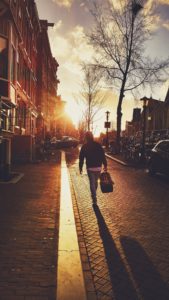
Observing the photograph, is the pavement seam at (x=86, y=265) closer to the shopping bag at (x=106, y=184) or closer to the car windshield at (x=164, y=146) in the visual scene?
the shopping bag at (x=106, y=184)

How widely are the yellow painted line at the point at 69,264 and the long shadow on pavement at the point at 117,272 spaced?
0.36 metres

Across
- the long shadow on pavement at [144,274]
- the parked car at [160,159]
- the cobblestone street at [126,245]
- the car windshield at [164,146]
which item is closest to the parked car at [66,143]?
the parked car at [160,159]

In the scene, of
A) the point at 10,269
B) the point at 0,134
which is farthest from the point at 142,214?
the point at 0,134

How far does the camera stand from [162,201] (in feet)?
A: 30.3

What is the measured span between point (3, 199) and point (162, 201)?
3.93 m

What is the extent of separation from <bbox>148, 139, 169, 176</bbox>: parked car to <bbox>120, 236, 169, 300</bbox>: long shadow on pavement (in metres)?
8.93

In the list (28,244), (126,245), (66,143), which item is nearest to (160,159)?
(126,245)

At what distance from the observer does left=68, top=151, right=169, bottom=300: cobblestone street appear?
3959 mm

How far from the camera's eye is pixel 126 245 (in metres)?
5.43

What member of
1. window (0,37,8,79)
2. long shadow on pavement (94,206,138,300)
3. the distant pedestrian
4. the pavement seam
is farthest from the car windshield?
long shadow on pavement (94,206,138,300)

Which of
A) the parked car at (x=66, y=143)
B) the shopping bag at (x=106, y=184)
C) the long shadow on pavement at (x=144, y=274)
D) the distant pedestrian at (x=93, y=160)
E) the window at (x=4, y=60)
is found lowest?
the long shadow on pavement at (x=144, y=274)

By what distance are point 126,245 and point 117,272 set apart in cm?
111

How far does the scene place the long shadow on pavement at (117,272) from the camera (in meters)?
3.79

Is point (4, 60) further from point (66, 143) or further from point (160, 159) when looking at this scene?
point (66, 143)
